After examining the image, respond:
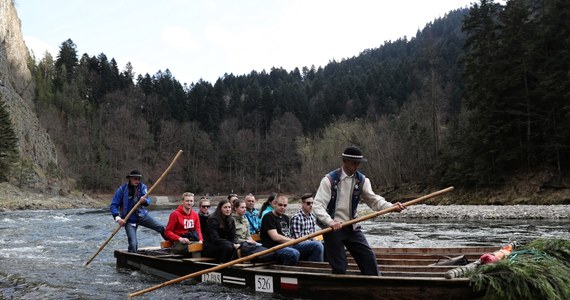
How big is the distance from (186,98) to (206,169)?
2472 centimetres

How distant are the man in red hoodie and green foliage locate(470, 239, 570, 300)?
6.42 meters

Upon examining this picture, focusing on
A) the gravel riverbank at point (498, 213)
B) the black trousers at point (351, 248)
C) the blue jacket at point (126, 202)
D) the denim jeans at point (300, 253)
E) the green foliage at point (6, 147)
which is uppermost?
the green foliage at point (6, 147)

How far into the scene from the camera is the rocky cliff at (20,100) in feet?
189

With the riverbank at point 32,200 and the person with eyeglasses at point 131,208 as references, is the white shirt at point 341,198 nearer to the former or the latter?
the person with eyeglasses at point 131,208

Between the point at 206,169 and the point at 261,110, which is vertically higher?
the point at 261,110

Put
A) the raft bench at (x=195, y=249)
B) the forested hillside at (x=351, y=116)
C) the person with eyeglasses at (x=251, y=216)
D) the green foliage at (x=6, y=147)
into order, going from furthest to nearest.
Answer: the green foliage at (x=6, y=147) → the forested hillside at (x=351, y=116) → the person with eyeglasses at (x=251, y=216) → the raft bench at (x=195, y=249)

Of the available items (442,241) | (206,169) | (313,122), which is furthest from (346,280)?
(313,122)

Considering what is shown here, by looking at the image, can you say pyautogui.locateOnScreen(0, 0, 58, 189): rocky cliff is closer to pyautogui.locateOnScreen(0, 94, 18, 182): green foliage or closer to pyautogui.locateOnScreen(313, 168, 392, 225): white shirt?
pyautogui.locateOnScreen(0, 94, 18, 182): green foliage

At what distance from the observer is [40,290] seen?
30.9 feet

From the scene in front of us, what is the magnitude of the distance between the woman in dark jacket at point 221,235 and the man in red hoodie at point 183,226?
1.11 metres

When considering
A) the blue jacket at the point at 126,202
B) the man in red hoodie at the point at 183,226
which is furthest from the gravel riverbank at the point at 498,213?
the blue jacket at the point at 126,202

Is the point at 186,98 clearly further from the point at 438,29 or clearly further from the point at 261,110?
the point at 438,29

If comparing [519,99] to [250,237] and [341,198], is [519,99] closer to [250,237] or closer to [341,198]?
[250,237]

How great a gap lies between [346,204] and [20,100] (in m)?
68.9
